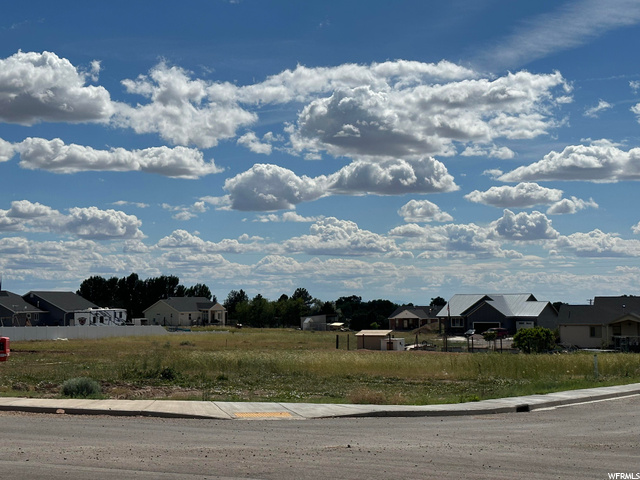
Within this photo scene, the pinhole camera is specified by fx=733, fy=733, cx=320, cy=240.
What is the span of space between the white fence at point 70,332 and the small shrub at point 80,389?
48.9 m

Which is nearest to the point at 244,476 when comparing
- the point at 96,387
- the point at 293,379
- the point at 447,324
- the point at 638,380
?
the point at 96,387

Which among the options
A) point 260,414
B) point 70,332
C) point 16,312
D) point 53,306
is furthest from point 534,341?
point 53,306

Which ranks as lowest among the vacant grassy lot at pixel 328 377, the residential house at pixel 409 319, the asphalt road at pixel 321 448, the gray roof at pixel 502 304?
the vacant grassy lot at pixel 328 377

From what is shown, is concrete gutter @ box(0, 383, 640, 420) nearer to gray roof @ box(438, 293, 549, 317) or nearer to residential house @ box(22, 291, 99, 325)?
gray roof @ box(438, 293, 549, 317)

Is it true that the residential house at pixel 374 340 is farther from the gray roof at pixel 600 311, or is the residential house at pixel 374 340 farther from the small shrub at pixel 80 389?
the small shrub at pixel 80 389

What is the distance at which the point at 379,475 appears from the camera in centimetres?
1062

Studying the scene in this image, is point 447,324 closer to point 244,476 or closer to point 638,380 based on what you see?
point 638,380

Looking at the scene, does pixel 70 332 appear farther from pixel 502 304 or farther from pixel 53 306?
pixel 502 304

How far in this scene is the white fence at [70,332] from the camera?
70438mm

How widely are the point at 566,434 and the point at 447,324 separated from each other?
79365 mm

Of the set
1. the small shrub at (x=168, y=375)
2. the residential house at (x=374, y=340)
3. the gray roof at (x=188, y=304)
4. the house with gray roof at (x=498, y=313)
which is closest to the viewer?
the small shrub at (x=168, y=375)

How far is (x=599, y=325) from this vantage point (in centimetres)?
6581

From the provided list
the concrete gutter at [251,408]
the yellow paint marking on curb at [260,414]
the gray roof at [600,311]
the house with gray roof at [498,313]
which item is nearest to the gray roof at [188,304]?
the house with gray roof at [498,313]

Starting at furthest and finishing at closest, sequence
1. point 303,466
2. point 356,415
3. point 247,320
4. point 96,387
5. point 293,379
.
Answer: point 247,320
point 293,379
point 96,387
point 356,415
point 303,466
